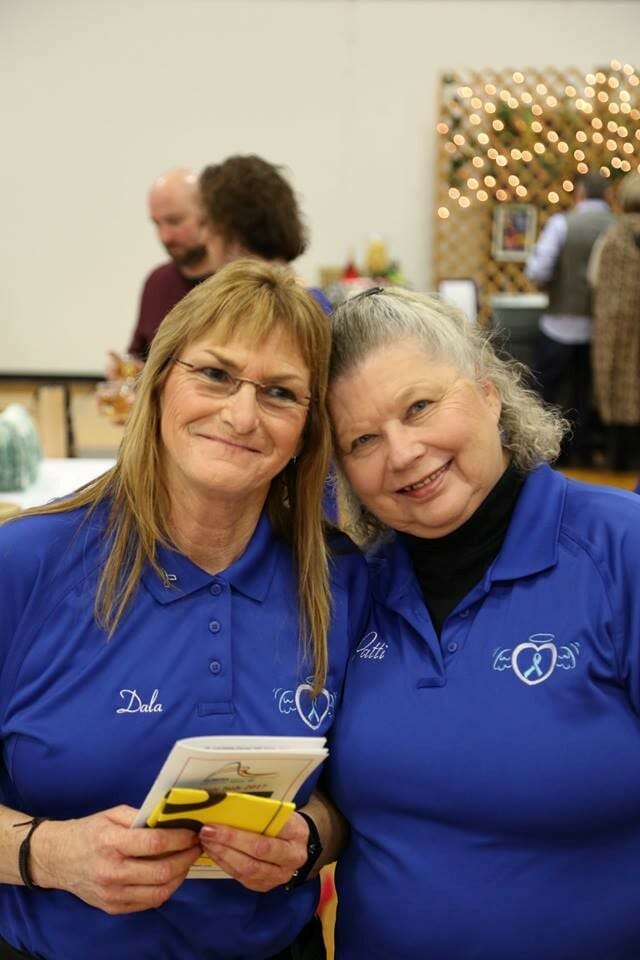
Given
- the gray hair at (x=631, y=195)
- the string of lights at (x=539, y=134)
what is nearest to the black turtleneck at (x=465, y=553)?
the gray hair at (x=631, y=195)

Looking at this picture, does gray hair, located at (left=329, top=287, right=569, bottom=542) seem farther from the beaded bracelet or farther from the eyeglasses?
the beaded bracelet

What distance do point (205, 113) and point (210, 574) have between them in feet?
26.2

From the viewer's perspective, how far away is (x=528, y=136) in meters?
8.61

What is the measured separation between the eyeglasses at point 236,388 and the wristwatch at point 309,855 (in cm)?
60

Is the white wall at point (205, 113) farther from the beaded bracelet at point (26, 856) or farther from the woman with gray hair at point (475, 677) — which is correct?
the beaded bracelet at point (26, 856)

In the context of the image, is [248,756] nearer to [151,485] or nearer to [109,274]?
[151,485]

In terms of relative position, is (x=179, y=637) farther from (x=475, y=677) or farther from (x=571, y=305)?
(x=571, y=305)

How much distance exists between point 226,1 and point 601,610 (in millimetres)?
8358

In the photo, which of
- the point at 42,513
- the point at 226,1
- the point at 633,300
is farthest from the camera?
the point at 226,1

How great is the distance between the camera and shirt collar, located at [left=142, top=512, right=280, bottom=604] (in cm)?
156

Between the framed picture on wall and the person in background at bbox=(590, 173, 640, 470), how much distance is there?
194 centimetres

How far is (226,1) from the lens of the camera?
8.66m

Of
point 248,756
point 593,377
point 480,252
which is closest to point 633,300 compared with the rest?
point 593,377

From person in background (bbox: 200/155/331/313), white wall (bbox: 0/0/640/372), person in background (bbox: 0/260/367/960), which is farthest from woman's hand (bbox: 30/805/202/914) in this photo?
white wall (bbox: 0/0/640/372)
